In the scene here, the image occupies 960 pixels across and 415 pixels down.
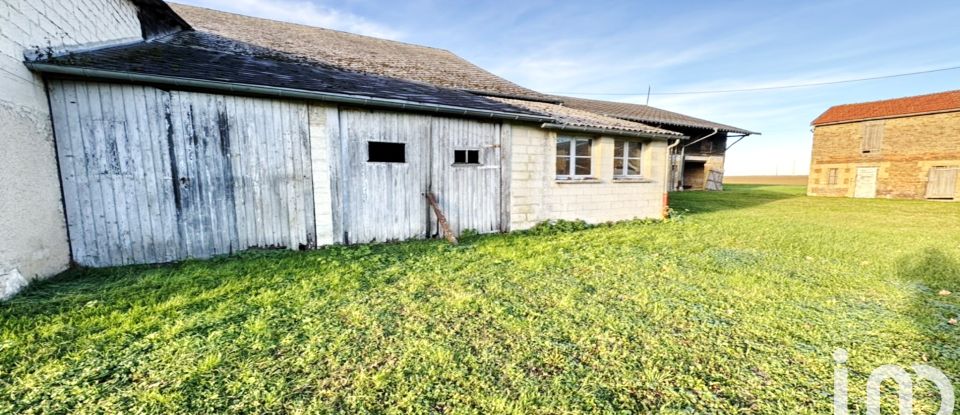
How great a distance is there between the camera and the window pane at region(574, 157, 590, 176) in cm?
844

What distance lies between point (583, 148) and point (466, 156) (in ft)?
10.6

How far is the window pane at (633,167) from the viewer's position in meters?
9.31

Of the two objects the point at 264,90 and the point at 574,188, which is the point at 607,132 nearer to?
the point at 574,188

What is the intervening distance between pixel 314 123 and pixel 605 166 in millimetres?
6569

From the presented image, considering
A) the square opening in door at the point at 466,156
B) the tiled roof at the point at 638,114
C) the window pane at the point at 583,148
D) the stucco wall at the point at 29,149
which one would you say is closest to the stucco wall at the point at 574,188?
the window pane at the point at 583,148

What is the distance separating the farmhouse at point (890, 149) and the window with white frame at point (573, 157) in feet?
69.9

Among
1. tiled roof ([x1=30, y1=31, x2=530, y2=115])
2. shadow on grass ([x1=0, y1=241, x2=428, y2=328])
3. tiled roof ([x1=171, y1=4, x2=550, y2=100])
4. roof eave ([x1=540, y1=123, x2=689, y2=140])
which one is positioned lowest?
shadow on grass ([x1=0, y1=241, x2=428, y2=328])

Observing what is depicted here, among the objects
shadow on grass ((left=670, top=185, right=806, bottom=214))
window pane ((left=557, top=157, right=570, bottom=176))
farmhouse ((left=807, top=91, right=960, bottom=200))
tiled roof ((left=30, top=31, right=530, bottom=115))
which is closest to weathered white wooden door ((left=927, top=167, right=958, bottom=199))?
farmhouse ((left=807, top=91, right=960, bottom=200))

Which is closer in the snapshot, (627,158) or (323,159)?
(323,159)

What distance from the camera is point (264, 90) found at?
4984 millimetres

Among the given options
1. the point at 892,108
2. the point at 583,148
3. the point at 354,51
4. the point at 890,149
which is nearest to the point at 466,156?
the point at 583,148

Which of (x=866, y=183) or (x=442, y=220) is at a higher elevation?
(x=866, y=183)

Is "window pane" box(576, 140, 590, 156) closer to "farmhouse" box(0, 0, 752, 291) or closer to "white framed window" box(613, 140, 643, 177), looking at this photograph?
"farmhouse" box(0, 0, 752, 291)

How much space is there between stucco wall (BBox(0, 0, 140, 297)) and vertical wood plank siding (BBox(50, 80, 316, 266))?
24 centimetres
